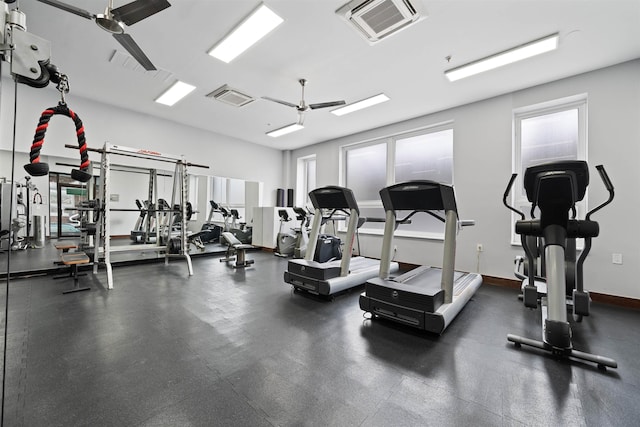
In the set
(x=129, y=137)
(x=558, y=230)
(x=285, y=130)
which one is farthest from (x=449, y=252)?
(x=129, y=137)

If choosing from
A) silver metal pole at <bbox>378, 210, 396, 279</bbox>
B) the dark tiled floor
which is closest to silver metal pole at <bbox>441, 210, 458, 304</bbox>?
the dark tiled floor

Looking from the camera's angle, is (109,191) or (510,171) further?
(510,171)

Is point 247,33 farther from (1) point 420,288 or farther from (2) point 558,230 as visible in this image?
(2) point 558,230

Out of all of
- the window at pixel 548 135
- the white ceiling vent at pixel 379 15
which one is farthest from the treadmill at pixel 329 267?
the window at pixel 548 135

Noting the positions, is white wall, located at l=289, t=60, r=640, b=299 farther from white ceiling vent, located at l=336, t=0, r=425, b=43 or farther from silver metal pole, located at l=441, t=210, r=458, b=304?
white ceiling vent, located at l=336, t=0, r=425, b=43

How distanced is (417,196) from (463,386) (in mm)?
1612

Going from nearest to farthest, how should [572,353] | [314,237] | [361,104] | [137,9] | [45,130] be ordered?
[45,130] → [572,353] → [137,9] → [314,237] → [361,104]

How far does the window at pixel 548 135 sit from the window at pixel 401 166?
1123mm

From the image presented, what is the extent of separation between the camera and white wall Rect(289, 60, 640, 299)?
339 cm

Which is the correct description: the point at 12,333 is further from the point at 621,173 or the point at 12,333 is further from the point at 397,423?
the point at 621,173

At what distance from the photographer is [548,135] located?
4.25 meters

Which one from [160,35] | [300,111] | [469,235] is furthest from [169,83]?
[469,235]

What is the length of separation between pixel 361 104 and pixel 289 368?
14.9 feet

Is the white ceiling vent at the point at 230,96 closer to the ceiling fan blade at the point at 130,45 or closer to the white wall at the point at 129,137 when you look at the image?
the ceiling fan blade at the point at 130,45
